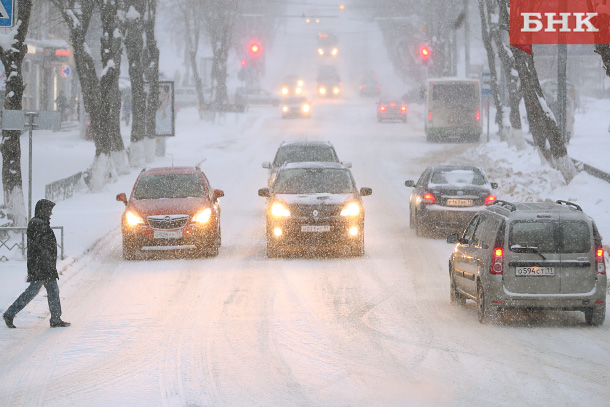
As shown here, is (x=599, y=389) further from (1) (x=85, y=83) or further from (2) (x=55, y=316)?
(1) (x=85, y=83)

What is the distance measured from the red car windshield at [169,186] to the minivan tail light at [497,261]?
884cm

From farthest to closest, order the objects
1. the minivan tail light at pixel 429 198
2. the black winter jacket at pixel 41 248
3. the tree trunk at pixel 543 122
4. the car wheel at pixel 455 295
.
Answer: the tree trunk at pixel 543 122 < the minivan tail light at pixel 429 198 < the car wheel at pixel 455 295 < the black winter jacket at pixel 41 248

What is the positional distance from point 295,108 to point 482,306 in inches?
2290

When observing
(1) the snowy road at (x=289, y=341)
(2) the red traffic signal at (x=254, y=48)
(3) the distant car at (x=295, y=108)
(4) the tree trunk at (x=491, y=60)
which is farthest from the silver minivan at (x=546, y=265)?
(3) the distant car at (x=295, y=108)

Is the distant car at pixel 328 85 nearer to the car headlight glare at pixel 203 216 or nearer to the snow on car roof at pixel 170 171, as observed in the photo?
the snow on car roof at pixel 170 171

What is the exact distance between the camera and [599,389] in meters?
9.30

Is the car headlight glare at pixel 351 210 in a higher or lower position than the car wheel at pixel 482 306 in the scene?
higher

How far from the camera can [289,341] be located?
1169cm

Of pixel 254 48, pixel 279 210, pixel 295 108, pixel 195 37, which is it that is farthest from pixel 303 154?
pixel 295 108

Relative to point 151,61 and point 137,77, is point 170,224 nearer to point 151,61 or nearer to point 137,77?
point 137,77

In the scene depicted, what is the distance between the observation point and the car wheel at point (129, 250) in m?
19.3

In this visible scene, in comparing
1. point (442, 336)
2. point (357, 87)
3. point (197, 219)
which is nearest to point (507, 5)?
point (197, 219)

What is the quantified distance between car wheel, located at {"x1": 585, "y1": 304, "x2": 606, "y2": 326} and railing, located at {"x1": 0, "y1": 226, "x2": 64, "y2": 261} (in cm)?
952

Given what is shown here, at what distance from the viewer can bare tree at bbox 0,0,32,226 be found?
21.5 meters
